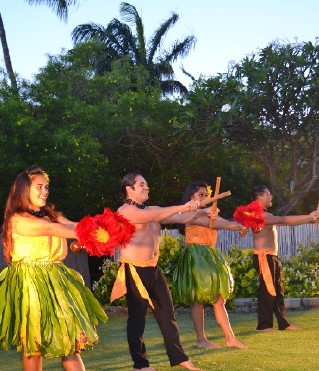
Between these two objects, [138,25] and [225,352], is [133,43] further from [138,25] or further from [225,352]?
[225,352]

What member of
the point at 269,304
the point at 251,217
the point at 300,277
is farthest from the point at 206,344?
the point at 300,277

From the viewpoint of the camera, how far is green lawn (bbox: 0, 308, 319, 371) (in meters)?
8.45

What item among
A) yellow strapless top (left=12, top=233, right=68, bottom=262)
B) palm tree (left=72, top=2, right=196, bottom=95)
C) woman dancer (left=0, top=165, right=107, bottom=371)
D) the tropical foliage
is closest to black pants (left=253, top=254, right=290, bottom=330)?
the tropical foliage

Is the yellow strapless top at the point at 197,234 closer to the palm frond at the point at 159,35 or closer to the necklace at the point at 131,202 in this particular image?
the necklace at the point at 131,202

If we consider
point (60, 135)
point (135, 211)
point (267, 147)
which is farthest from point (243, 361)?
point (267, 147)

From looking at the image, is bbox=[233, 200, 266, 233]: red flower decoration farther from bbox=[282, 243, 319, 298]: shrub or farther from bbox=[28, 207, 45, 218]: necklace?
bbox=[282, 243, 319, 298]: shrub

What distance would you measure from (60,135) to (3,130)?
1.53 metres

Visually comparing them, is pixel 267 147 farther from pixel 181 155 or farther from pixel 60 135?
pixel 60 135

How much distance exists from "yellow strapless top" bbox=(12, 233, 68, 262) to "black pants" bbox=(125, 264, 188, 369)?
190 centimetres

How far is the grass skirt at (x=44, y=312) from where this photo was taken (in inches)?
242

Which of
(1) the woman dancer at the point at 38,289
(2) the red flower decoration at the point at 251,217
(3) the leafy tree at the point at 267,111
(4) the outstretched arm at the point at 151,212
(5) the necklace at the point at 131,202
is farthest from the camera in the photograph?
(3) the leafy tree at the point at 267,111

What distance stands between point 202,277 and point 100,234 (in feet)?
12.6

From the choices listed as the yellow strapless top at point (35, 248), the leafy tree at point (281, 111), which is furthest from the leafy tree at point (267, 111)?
the yellow strapless top at point (35, 248)

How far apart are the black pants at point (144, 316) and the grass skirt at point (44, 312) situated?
5.87ft
